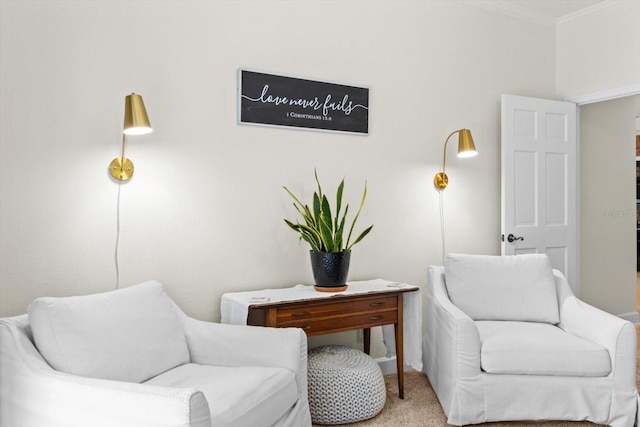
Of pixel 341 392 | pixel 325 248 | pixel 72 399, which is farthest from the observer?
pixel 325 248

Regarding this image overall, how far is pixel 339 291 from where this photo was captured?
278 cm

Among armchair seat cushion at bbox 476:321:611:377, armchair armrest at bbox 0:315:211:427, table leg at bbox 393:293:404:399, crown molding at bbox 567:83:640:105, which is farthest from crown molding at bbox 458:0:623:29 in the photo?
armchair armrest at bbox 0:315:211:427

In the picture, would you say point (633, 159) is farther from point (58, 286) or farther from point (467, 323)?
point (58, 286)

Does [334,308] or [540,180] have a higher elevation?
[540,180]

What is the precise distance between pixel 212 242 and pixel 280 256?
1.34 ft

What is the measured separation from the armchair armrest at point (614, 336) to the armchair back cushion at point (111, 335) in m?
1.89

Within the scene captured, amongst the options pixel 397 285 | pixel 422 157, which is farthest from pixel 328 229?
pixel 422 157

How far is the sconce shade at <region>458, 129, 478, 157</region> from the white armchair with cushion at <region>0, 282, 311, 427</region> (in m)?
1.72

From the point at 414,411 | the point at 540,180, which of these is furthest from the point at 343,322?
the point at 540,180

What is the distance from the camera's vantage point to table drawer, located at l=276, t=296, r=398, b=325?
2.56 m

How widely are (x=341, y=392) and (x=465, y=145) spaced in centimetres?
168

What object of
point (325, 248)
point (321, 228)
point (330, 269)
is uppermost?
point (321, 228)

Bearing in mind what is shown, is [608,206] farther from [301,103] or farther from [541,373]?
[301,103]

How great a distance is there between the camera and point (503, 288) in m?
3.00
